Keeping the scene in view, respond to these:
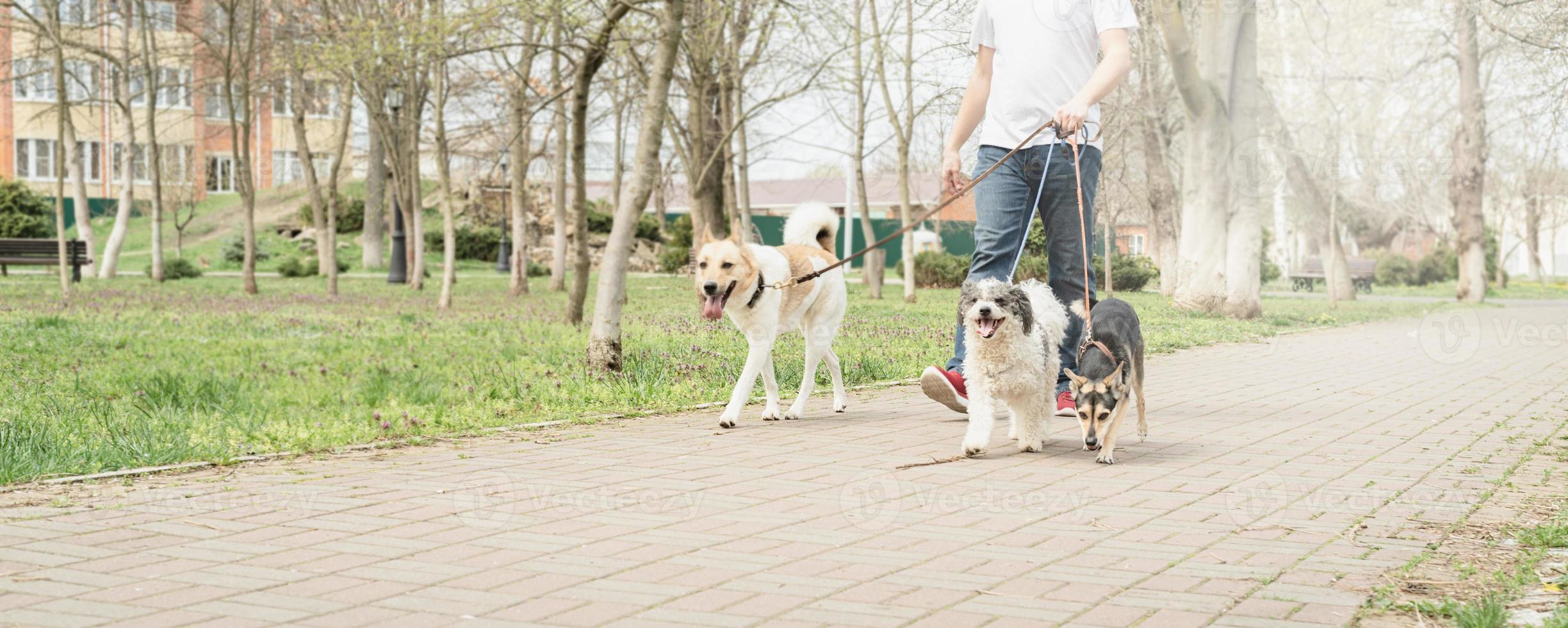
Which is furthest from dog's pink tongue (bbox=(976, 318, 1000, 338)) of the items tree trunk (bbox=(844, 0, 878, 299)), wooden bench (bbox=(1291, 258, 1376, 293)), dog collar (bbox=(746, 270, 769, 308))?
wooden bench (bbox=(1291, 258, 1376, 293))

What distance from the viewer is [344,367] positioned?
496 inches

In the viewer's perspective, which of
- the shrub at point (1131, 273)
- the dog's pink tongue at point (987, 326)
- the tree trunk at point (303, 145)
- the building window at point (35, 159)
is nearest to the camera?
the dog's pink tongue at point (987, 326)

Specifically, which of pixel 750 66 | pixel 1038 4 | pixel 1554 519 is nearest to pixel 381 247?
pixel 750 66

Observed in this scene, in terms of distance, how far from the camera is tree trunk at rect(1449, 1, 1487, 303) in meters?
32.1

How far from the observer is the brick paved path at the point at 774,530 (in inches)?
152

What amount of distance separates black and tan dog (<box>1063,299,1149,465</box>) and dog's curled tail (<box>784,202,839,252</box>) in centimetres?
240

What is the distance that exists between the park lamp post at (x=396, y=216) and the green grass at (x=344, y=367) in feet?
13.6

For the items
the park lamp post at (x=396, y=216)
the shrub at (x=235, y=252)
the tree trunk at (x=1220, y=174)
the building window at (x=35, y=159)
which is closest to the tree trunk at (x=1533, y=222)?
the tree trunk at (x=1220, y=174)

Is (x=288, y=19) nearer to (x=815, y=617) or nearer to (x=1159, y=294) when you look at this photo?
(x=1159, y=294)

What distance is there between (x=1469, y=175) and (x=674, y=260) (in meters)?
21.2

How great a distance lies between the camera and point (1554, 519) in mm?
5109

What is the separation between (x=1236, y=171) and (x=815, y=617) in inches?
818

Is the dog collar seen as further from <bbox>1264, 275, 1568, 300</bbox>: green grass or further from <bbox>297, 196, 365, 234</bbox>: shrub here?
<bbox>297, 196, 365, 234</bbox>: shrub

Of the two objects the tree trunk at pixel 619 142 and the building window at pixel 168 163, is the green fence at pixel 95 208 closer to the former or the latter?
the building window at pixel 168 163
